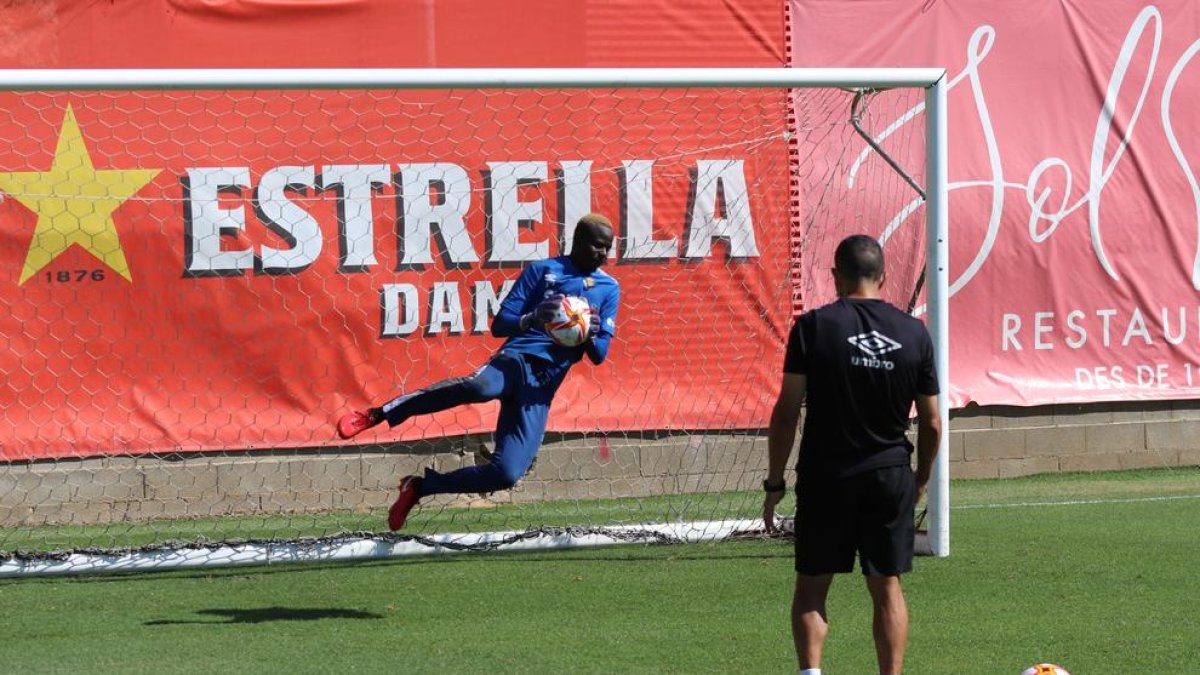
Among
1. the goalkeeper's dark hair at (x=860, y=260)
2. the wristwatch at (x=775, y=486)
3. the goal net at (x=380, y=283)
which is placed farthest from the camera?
the goal net at (x=380, y=283)

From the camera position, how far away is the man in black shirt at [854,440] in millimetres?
5527

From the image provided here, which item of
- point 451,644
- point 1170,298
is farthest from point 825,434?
point 1170,298

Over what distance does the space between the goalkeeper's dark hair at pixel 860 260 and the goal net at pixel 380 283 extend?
15.0ft

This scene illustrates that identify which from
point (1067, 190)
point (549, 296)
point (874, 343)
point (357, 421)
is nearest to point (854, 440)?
point (874, 343)

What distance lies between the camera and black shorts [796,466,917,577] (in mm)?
5574

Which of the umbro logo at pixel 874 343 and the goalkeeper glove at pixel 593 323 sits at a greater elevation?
the goalkeeper glove at pixel 593 323

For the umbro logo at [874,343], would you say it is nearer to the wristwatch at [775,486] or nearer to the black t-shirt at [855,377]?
the black t-shirt at [855,377]

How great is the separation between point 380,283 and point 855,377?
6.77 m

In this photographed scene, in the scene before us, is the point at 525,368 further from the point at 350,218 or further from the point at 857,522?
the point at 350,218

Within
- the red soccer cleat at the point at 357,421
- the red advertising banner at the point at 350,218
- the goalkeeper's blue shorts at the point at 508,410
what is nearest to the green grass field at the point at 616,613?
the goalkeeper's blue shorts at the point at 508,410

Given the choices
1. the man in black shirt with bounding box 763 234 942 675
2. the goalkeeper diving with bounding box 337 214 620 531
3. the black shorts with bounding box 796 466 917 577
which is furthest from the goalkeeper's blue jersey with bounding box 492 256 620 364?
the black shorts with bounding box 796 466 917 577

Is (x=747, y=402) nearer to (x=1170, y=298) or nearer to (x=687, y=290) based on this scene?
(x=687, y=290)

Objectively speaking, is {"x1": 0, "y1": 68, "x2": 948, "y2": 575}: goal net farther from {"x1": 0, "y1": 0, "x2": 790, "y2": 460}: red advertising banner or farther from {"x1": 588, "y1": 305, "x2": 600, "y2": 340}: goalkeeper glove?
{"x1": 588, "y1": 305, "x2": 600, "y2": 340}: goalkeeper glove

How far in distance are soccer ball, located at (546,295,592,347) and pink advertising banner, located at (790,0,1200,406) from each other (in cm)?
550
